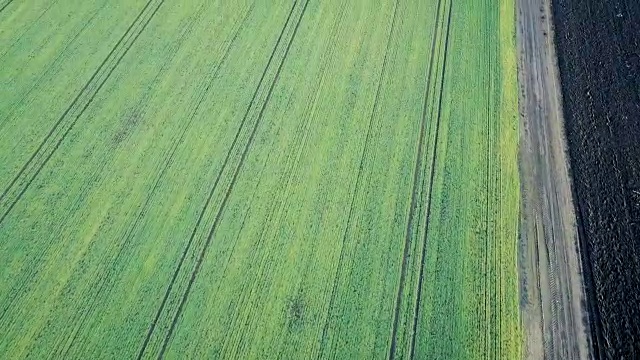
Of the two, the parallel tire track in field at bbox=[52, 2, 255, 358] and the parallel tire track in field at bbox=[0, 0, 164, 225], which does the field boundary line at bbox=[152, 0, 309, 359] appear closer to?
the parallel tire track in field at bbox=[52, 2, 255, 358]

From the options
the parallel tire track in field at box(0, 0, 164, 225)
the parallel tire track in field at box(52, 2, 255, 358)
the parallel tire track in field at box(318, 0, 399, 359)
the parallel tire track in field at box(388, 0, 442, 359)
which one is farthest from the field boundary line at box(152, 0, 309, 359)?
the parallel tire track in field at box(0, 0, 164, 225)

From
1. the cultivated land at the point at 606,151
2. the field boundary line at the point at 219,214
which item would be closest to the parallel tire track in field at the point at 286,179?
the field boundary line at the point at 219,214

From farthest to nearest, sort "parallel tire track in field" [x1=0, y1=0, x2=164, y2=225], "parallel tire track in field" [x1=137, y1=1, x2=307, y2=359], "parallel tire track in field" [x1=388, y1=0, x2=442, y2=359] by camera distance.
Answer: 1. "parallel tire track in field" [x1=0, y1=0, x2=164, y2=225]
2. "parallel tire track in field" [x1=388, y1=0, x2=442, y2=359]
3. "parallel tire track in field" [x1=137, y1=1, x2=307, y2=359]

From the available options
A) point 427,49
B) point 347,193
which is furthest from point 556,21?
point 347,193

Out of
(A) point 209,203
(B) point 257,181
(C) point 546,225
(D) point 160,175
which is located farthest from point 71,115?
(C) point 546,225

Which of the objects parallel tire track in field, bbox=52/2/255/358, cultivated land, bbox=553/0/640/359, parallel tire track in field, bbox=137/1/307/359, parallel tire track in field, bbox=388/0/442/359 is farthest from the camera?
cultivated land, bbox=553/0/640/359

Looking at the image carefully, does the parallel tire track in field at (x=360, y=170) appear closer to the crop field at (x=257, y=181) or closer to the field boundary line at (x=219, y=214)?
Result: the crop field at (x=257, y=181)
